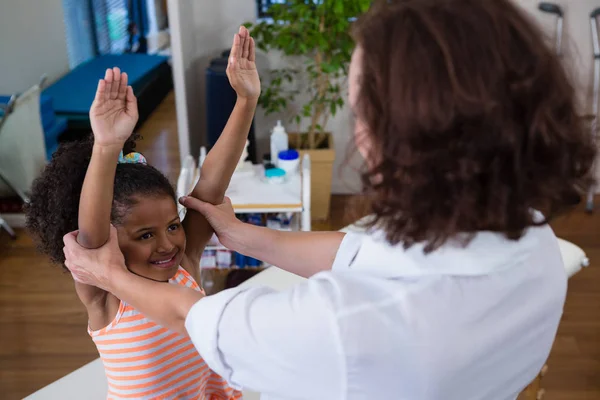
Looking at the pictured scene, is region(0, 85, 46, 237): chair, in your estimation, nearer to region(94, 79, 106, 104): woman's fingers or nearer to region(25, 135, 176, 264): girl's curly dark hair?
region(25, 135, 176, 264): girl's curly dark hair

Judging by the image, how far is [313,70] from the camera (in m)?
3.52

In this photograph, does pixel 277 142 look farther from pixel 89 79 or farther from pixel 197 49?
pixel 89 79

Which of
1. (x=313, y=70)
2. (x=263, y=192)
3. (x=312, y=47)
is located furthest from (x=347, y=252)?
(x=313, y=70)

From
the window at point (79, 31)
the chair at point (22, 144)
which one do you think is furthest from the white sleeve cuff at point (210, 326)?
the window at point (79, 31)

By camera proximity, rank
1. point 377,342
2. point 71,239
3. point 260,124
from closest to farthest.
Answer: point 377,342, point 71,239, point 260,124

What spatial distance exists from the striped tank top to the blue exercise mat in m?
3.09

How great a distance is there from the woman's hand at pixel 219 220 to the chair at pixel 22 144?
2.33 m

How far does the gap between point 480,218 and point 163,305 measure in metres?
0.43

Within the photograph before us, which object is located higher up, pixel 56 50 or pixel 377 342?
pixel 377 342

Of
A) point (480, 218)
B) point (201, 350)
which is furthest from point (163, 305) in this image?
point (480, 218)

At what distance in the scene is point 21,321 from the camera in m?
2.73

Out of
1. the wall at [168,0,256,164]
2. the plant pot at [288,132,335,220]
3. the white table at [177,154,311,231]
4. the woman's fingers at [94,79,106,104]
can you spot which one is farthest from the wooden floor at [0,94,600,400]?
the woman's fingers at [94,79,106,104]

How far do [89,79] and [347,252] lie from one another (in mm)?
4143

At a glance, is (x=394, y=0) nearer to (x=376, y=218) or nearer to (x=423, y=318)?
(x=376, y=218)
